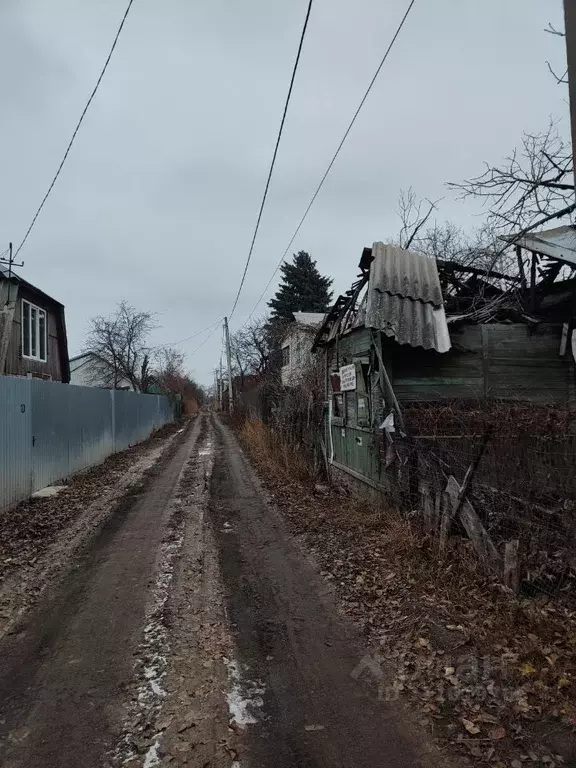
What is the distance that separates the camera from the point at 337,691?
316 centimetres

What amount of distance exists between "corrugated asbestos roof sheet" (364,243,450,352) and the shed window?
15.8 meters

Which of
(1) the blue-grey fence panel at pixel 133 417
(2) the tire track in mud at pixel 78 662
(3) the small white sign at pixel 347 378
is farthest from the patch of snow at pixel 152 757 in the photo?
(1) the blue-grey fence panel at pixel 133 417

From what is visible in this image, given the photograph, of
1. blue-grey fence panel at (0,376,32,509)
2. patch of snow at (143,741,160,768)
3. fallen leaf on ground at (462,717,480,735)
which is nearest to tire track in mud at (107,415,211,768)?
patch of snow at (143,741,160,768)

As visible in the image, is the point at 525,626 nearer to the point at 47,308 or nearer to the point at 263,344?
the point at 47,308

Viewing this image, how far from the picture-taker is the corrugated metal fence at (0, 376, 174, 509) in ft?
26.9

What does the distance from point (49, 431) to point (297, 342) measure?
16513 mm

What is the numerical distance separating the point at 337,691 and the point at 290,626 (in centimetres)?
99

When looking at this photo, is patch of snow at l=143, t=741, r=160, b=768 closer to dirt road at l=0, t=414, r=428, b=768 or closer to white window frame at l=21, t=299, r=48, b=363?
dirt road at l=0, t=414, r=428, b=768

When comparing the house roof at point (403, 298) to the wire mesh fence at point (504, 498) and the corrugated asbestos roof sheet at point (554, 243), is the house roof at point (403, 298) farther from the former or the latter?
the wire mesh fence at point (504, 498)

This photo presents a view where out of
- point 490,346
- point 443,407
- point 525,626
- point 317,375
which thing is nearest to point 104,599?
point 525,626

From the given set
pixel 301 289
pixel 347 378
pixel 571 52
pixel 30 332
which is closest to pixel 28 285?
pixel 30 332

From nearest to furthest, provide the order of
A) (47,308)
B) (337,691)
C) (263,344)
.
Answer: (337,691) → (47,308) → (263,344)

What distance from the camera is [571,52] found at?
2.33 metres

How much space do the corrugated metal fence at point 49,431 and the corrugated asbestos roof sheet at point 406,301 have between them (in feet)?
20.2
